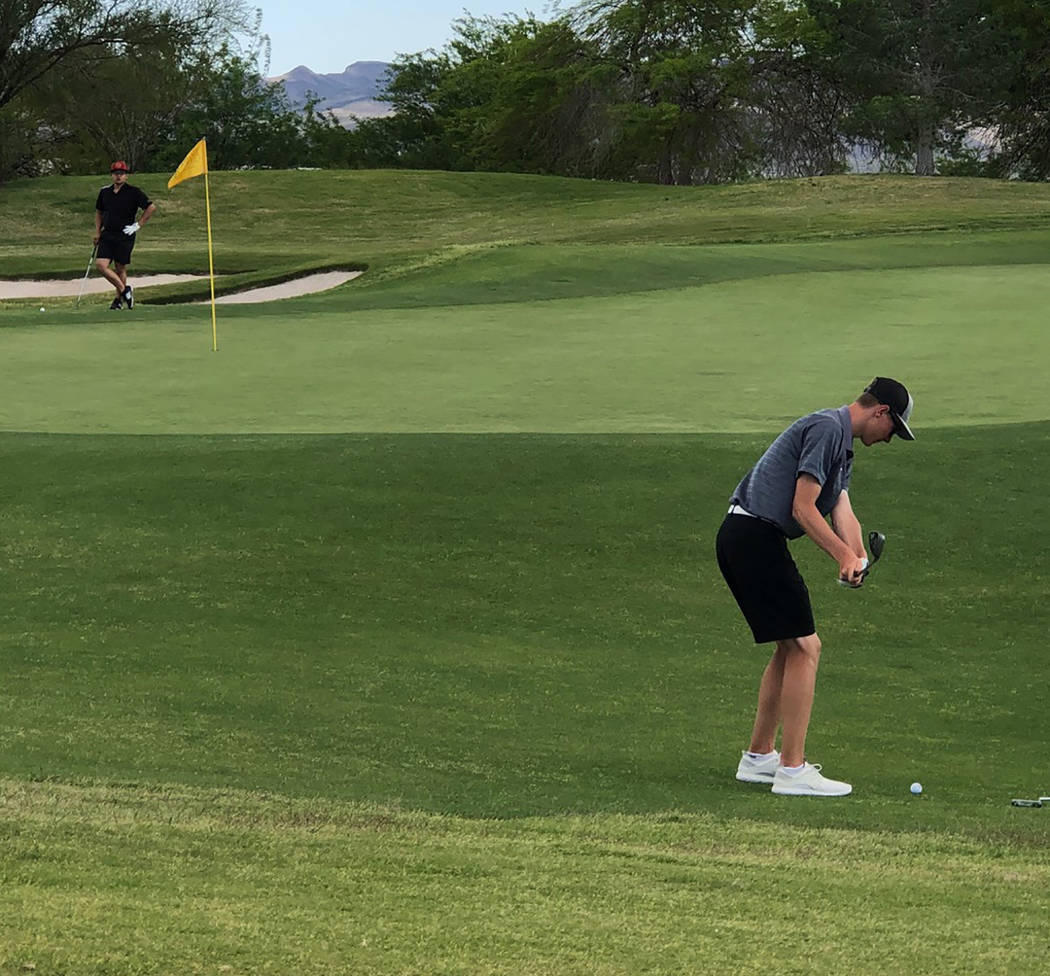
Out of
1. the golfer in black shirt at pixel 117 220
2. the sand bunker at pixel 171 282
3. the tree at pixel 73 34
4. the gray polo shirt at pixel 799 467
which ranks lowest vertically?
the sand bunker at pixel 171 282

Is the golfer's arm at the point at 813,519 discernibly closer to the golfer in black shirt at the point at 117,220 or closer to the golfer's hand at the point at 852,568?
the golfer's hand at the point at 852,568

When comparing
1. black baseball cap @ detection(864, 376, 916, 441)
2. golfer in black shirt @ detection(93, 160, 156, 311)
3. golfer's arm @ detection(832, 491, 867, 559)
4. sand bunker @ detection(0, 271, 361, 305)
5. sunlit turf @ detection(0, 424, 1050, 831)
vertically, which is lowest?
sunlit turf @ detection(0, 424, 1050, 831)

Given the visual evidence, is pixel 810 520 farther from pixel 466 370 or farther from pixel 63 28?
pixel 63 28

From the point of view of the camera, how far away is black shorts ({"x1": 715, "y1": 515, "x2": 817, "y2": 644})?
22.7 ft

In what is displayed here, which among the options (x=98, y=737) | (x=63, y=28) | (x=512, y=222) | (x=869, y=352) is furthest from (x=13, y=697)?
(x=63, y=28)

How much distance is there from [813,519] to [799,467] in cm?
22

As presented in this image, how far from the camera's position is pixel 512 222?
38812mm

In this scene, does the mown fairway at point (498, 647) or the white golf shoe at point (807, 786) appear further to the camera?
the white golf shoe at point (807, 786)

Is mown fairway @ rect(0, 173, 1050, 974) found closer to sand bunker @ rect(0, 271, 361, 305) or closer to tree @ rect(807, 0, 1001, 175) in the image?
sand bunker @ rect(0, 271, 361, 305)

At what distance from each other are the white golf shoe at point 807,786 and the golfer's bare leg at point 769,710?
238 millimetres

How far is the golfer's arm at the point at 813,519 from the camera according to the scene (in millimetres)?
6699

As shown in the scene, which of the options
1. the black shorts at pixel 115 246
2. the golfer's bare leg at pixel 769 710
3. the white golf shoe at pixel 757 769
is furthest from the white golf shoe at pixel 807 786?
the black shorts at pixel 115 246

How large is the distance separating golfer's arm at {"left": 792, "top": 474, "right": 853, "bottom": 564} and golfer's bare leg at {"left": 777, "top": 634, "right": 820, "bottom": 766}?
0.45 metres

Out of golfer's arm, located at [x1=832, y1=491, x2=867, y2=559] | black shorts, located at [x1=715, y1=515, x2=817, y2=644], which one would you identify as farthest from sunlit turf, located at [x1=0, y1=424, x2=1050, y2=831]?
golfer's arm, located at [x1=832, y1=491, x2=867, y2=559]
